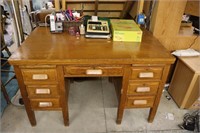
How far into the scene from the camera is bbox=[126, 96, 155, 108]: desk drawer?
1285 millimetres

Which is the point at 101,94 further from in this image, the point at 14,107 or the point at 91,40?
the point at 14,107

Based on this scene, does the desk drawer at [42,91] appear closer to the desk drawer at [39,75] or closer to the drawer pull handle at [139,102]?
the desk drawer at [39,75]

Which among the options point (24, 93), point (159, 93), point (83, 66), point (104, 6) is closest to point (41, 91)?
point (24, 93)

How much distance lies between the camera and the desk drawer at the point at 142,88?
1.21 meters

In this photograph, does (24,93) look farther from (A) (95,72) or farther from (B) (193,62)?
(B) (193,62)

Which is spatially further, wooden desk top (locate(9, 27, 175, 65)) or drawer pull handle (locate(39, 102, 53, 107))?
drawer pull handle (locate(39, 102, 53, 107))

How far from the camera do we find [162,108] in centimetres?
165

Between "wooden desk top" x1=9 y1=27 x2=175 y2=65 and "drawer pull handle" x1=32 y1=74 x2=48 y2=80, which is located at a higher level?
"wooden desk top" x1=9 y1=27 x2=175 y2=65

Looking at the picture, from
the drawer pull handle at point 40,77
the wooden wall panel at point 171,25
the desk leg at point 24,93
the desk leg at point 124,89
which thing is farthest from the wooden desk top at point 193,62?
the desk leg at point 24,93

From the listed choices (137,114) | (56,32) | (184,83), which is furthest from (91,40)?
(184,83)

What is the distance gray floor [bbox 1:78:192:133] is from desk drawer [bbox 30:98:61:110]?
26 cm

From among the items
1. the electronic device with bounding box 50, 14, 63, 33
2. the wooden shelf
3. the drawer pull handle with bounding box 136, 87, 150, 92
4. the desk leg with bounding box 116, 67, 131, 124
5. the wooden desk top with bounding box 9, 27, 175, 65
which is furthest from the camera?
the wooden shelf

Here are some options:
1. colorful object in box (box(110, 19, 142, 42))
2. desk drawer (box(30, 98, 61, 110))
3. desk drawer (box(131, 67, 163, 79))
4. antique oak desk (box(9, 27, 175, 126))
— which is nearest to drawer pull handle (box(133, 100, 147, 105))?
antique oak desk (box(9, 27, 175, 126))

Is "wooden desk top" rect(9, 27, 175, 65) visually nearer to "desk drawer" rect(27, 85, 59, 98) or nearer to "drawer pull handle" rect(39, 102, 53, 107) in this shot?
"desk drawer" rect(27, 85, 59, 98)
